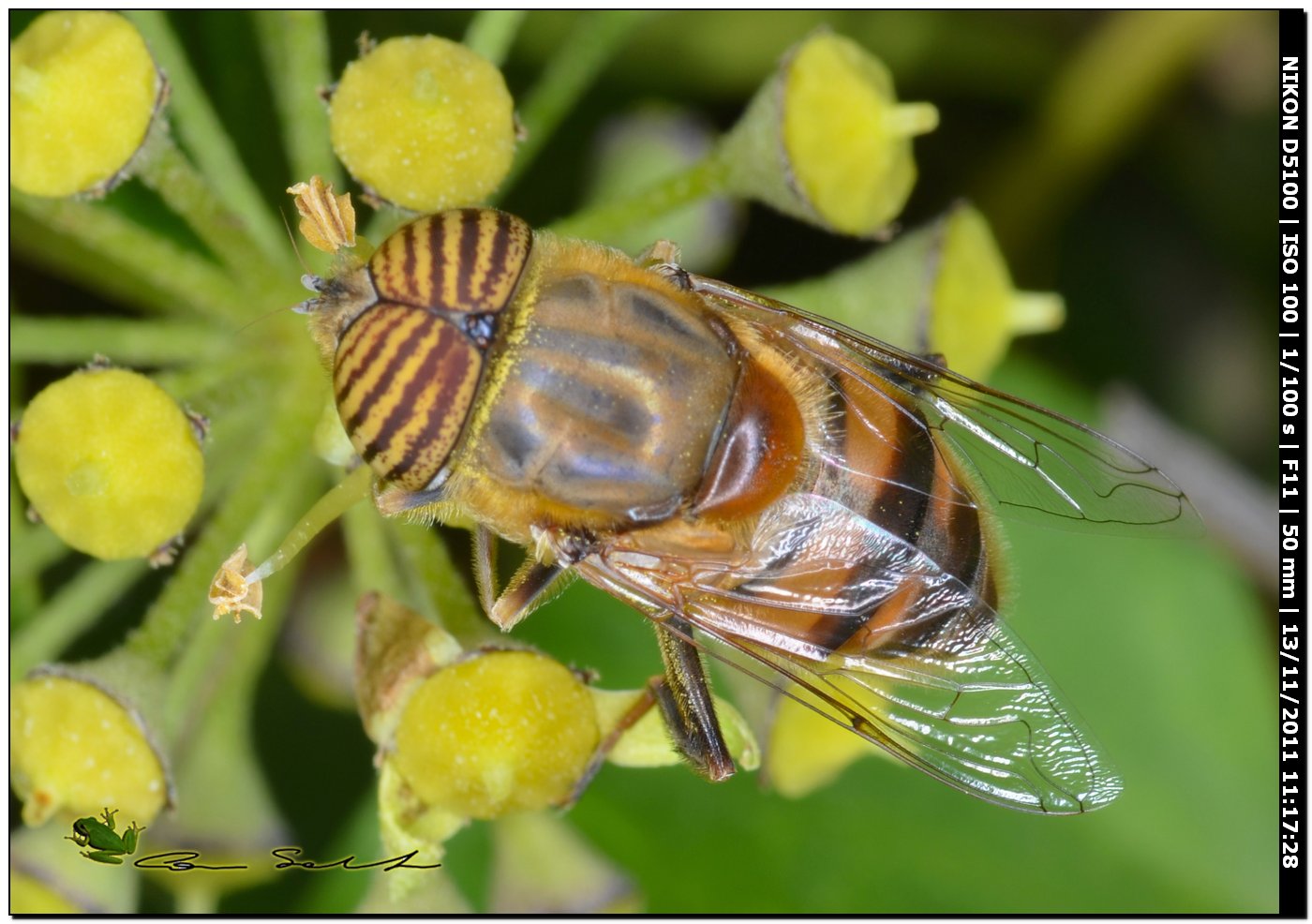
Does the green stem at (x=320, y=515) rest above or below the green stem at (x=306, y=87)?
below

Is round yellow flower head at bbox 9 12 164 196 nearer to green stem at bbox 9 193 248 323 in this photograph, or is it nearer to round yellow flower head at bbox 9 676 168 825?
green stem at bbox 9 193 248 323

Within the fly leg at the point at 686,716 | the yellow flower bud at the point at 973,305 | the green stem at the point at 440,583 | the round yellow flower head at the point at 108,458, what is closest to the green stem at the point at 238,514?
the round yellow flower head at the point at 108,458

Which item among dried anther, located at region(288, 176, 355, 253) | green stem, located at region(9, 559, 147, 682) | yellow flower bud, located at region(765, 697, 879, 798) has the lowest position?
yellow flower bud, located at region(765, 697, 879, 798)

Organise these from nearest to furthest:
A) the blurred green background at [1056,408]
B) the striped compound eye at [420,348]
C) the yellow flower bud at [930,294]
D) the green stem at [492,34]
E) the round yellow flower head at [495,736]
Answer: the striped compound eye at [420,348]
the round yellow flower head at [495,736]
the green stem at [492,34]
the yellow flower bud at [930,294]
the blurred green background at [1056,408]

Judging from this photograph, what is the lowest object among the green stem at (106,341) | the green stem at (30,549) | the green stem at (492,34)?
the green stem at (30,549)

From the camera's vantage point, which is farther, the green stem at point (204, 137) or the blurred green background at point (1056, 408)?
the blurred green background at point (1056, 408)

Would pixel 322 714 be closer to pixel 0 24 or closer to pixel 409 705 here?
pixel 409 705

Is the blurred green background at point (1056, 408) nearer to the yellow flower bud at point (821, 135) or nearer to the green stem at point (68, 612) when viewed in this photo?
the green stem at point (68, 612)

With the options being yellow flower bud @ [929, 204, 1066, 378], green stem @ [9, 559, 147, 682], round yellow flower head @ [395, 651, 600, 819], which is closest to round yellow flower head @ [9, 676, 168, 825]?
green stem @ [9, 559, 147, 682]
